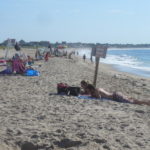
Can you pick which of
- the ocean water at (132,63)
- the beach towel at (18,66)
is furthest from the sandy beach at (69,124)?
the ocean water at (132,63)

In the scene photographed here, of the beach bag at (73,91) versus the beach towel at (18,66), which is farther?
the beach towel at (18,66)

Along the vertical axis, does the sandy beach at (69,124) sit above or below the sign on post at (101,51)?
below

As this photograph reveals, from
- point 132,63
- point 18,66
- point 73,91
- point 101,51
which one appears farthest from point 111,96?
point 132,63

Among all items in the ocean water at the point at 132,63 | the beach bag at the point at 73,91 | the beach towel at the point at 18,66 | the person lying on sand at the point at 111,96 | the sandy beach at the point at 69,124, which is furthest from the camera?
the ocean water at the point at 132,63

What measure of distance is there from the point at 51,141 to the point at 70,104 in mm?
3190

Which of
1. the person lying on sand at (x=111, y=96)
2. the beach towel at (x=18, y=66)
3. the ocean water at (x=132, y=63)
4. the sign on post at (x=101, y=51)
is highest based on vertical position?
the sign on post at (x=101, y=51)

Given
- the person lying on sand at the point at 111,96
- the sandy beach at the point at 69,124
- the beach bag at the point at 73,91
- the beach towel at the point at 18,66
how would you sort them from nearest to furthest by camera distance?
the sandy beach at the point at 69,124, the person lying on sand at the point at 111,96, the beach bag at the point at 73,91, the beach towel at the point at 18,66

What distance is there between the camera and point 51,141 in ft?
19.9

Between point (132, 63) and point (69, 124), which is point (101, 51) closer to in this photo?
point (69, 124)

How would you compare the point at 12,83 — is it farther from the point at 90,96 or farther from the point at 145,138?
the point at 145,138

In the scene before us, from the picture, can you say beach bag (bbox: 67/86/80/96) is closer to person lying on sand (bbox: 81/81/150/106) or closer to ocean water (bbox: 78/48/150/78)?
person lying on sand (bbox: 81/81/150/106)

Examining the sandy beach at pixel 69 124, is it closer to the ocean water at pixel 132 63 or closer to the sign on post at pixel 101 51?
the sign on post at pixel 101 51

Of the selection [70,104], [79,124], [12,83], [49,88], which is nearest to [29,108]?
[70,104]

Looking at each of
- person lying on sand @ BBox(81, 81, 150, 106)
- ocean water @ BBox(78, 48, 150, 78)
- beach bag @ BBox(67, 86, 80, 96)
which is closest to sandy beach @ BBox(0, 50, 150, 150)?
beach bag @ BBox(67, 86, 80, 96)
